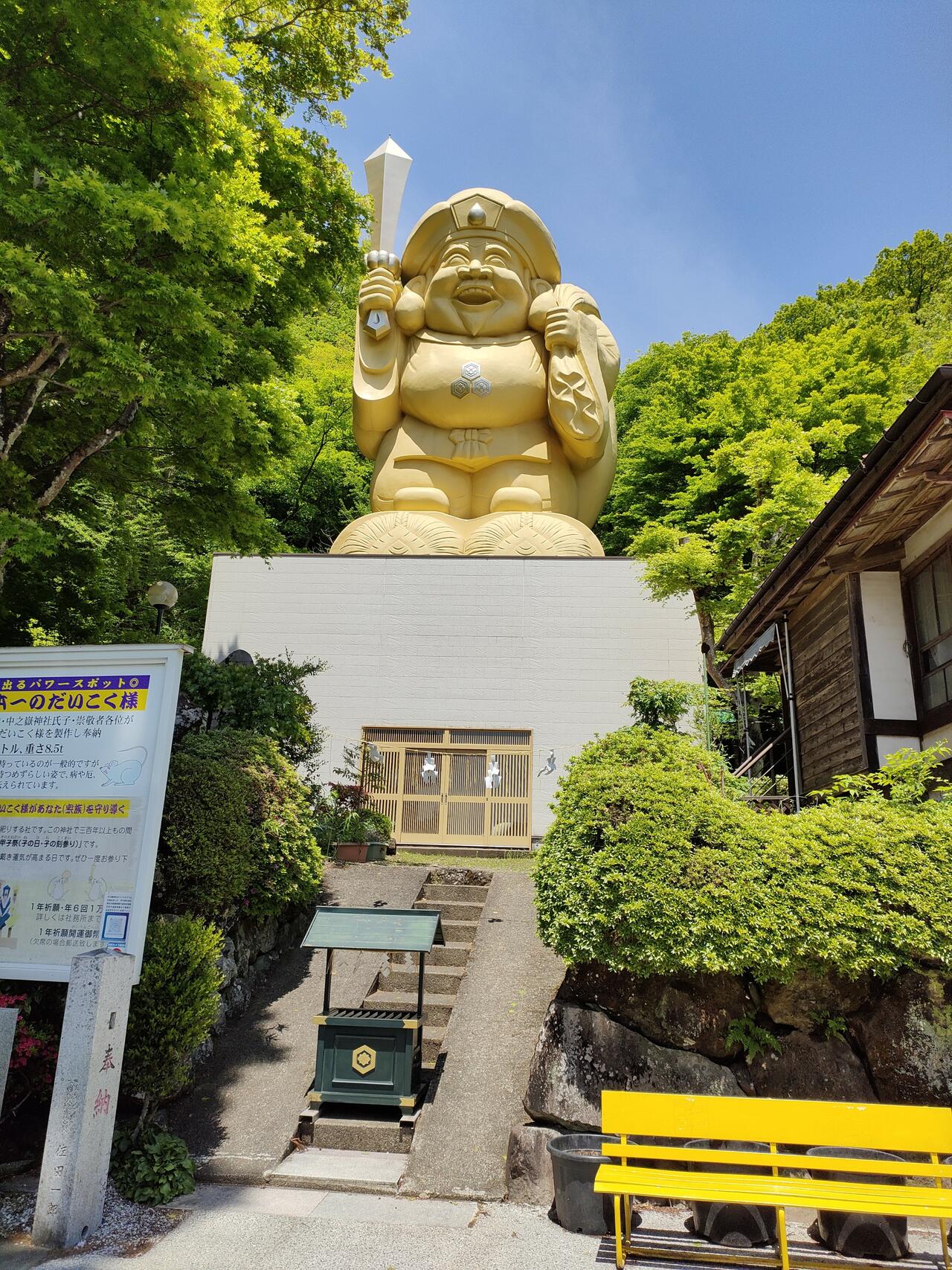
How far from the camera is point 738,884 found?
527cm

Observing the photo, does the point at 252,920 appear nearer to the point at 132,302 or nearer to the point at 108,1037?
the point at 108,1037

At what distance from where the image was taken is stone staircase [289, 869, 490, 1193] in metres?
5.37

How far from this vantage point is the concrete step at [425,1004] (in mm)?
6980

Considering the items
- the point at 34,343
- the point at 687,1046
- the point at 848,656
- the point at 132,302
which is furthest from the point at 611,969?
the point at 34,343

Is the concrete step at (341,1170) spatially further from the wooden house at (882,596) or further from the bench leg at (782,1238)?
the wooden house at (882,596)

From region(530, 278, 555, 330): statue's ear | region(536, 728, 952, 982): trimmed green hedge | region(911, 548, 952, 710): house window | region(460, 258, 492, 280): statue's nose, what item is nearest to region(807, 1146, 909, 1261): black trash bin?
region(536, 728, 952, 982): trimmed green hedge

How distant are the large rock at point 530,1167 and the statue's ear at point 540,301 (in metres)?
15.7

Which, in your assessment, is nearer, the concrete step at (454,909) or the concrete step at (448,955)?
the concrete step at (448,955)

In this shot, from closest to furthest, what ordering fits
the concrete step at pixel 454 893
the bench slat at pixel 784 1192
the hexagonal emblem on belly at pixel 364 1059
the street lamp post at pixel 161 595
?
the bench slat at pixel 784 1192 < the hexagonal emblem on belly at pixel 364 1059 < the concrete step at pixel 454 893 < the street lamp post at pixel 161 595

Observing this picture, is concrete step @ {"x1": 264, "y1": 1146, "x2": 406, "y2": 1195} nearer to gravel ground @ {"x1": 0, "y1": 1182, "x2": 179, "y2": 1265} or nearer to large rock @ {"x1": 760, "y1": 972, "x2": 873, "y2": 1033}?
gravel ground @ {"x1": 0, "y1": 1182, "x2": 179, "y2": 1265}

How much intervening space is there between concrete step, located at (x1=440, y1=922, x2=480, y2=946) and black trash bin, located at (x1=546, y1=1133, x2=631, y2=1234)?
3.54 meters

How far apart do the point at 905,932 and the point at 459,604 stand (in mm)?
11581

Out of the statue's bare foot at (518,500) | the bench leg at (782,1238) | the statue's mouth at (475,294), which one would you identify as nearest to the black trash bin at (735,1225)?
the bench leg at (782,1238)

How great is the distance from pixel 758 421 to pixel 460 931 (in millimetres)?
18316
